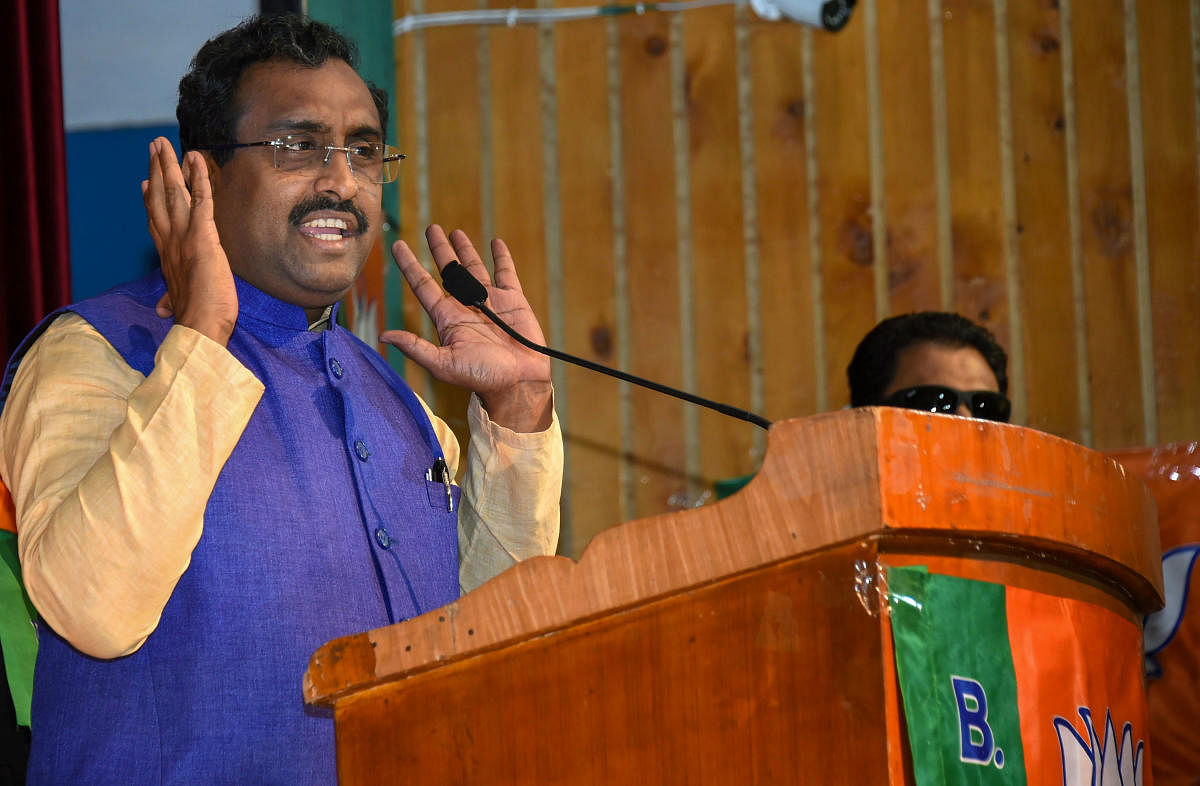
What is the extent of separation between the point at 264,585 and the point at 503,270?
1.51 feet

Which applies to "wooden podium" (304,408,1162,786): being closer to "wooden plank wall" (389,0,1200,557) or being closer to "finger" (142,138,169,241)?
"finger" (142,138,169,241)

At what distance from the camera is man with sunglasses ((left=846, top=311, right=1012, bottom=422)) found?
2.24 m

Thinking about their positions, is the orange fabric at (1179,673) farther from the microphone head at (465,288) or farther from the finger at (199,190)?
the finger at (199,190)

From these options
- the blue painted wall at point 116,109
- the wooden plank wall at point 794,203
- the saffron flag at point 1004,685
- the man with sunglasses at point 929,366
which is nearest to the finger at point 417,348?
the saffron flag at point 1004,685

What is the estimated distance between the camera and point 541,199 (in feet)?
10.3

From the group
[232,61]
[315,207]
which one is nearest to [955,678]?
[315,207]

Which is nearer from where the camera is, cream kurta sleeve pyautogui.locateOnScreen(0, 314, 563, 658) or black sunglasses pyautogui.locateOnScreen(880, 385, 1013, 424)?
cream kurta sleeve pyautogui.locateOnScreen(0, 314, 563, 658)

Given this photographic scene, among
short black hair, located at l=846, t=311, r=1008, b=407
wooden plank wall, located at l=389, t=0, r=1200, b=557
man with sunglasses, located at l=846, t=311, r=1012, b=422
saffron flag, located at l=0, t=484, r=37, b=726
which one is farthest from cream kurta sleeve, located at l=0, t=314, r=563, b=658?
wooden plank wall, located at l=389, t=0, r=1200, b=557

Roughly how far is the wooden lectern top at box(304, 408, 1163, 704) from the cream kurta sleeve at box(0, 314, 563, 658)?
0.84ft

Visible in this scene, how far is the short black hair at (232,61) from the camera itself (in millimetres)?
1617

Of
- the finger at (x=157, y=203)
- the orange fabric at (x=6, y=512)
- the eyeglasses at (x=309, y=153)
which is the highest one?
the eyeglasses at (x=309, y=153)

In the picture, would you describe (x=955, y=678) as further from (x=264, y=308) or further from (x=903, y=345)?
(x=903, y=345)

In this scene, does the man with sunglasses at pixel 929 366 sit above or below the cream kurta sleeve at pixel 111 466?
above

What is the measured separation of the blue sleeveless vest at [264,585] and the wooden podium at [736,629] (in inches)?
6.3
